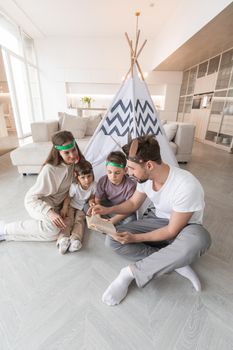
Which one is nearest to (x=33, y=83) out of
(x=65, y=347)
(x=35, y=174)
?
(x=35, y=174)

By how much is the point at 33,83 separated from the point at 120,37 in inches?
128

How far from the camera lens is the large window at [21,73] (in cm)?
430

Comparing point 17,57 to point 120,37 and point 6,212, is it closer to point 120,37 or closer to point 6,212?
point 120,37

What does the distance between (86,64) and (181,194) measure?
259 inches

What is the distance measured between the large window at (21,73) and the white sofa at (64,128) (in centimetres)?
259

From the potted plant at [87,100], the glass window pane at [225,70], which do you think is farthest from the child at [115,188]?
the potted plant at [87,100]

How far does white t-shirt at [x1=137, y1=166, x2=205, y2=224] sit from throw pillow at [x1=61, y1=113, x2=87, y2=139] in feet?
7.37

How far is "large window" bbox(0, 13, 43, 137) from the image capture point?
14.1 feet

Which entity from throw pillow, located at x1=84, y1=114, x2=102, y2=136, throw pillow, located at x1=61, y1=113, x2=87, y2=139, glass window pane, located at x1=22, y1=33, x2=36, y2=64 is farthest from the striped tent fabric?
glass window pane, located at x1=22, y1=33, x2=36, y2=64

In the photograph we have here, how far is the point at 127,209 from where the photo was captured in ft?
4.10

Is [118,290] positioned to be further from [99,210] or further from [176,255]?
[99,210]

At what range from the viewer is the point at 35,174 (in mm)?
2586

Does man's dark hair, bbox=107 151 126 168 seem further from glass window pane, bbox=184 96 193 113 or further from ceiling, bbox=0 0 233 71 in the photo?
glass window pane, bbox=184 96 193 113

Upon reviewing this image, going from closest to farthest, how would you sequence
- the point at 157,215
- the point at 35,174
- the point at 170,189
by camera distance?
the point at 170,189 → the point at 157,215 → the point at 35,174
